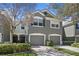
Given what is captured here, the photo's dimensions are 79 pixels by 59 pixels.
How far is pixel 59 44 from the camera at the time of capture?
7043 millimetres

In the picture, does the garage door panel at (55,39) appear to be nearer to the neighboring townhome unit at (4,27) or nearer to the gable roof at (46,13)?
the gable roof at (46,13)

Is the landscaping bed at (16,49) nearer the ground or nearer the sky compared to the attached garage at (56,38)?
nearer the ground

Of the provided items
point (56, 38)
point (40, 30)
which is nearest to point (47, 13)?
point (40, 30)

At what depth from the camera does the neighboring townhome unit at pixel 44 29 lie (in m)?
7.02

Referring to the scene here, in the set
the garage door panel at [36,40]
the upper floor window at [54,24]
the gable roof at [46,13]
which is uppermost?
the gable roof at [46,13]

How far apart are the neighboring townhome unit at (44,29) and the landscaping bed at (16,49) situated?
0.70 feet

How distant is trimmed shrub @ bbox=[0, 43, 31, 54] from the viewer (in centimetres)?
696

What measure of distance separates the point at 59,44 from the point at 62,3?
1.09 m

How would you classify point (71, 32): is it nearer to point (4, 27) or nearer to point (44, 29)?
point (44, 29)

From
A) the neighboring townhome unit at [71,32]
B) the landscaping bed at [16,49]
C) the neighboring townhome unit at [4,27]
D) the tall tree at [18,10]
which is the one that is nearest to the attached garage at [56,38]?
the neighboring townhome unit at [71,32]

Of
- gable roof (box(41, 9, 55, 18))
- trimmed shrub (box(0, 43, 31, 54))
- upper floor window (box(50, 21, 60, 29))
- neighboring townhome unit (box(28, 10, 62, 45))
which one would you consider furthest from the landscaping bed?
gable roof (box(41, 9, 55, 18))

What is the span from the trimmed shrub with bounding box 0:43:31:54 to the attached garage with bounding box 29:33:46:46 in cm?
17

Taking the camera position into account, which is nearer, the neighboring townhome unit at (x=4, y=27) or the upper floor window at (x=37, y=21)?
the neighboring townhome unit at (x=4, y=27)

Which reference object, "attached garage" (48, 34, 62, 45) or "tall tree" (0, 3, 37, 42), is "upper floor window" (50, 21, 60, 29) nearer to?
"attached garage" (48, 34, 62, 45)
